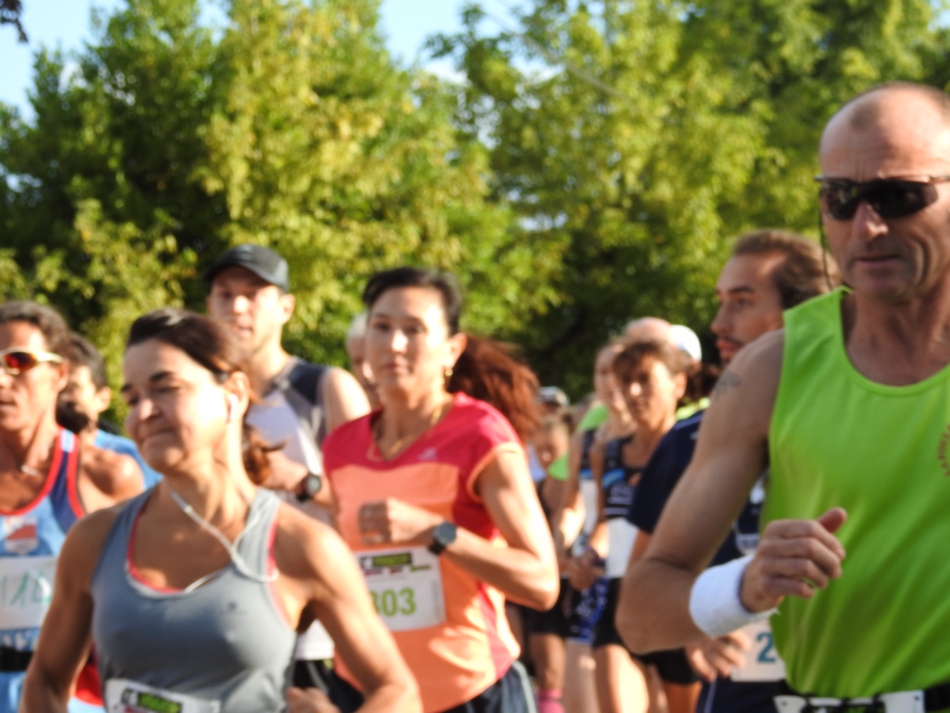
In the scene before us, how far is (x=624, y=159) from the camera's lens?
1078 inches

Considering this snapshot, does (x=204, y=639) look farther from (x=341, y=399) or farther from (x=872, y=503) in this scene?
(x=341, y=399)

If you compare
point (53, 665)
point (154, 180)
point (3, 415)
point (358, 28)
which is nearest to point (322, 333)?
point (154, 180)

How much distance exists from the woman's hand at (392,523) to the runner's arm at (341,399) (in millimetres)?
1059

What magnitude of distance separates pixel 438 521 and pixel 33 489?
129 centimetres

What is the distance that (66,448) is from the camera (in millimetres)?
4664

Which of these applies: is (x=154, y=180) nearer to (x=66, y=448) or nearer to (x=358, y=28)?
(x=358, y=28)

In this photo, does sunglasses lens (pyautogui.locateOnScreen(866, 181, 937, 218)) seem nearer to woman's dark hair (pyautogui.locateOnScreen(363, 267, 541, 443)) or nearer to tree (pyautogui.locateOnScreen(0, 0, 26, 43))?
tree (pyautogui.locateOnScreen(0, 0, 26, 43))

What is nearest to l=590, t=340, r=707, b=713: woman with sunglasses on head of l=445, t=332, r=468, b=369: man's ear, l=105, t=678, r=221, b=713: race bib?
l=445, t=332, r=468, b=369: man's ear

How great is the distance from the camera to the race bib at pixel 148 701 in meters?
3.04

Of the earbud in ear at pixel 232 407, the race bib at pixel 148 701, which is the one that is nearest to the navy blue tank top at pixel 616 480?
the earbud in ear at pixel 232 407

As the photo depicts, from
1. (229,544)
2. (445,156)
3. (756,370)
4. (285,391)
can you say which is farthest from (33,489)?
(445,156)

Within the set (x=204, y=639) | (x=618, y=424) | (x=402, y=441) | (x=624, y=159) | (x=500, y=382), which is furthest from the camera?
(x=624, y=159)

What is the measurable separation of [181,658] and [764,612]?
4.31ft

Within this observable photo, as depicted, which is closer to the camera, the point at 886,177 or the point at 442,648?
the point at 886,177
